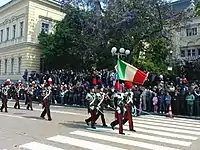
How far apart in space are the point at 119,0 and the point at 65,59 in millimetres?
13136

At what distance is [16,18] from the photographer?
4506 centimetres

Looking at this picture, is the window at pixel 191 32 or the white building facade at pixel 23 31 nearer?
the white building facade at pixel 23 31

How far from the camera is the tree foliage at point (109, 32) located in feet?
95.7

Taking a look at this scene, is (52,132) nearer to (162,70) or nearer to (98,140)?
(98,140)

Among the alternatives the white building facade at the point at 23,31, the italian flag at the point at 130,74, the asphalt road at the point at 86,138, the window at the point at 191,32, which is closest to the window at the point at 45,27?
the white building facade at the point at 23,31

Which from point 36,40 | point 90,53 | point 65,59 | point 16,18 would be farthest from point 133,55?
point 16,18

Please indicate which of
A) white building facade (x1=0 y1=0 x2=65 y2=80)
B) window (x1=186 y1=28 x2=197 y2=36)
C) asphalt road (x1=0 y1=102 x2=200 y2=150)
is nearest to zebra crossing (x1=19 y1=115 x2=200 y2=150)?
asphalt road (x1=0 y1=102 x2=200 y2=150)

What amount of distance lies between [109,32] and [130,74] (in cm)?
1833

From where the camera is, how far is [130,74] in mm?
12812

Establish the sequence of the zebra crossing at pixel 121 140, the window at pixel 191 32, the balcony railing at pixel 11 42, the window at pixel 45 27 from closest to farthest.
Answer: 1. the zebra crossing at pixel 121 140
2. the balcony railing at pixel 11 42
3. the window at pixel 45 27
4. the window at pixel 191 32

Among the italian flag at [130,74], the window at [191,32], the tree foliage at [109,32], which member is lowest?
the italian flag at [130,74]

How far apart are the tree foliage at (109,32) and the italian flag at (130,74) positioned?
1655cm

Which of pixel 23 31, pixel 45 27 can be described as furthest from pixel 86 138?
pixel 45 27

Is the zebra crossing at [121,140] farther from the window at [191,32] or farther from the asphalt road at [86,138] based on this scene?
the window at [191,32]
